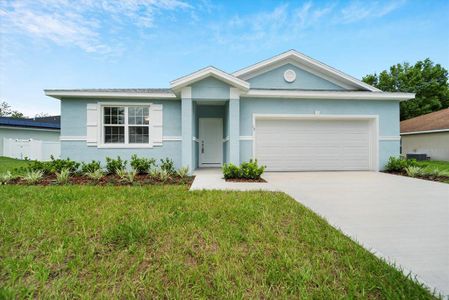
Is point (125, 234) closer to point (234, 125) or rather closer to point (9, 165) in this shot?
point (234, 125)

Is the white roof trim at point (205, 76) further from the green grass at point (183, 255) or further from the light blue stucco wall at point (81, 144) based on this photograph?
the green grass at point (183, 255)

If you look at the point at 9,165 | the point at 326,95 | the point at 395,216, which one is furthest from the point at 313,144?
the point at 9,165

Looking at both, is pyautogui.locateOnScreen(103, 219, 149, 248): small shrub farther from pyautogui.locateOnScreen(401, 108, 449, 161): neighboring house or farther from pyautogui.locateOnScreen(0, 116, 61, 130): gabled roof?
pyautogui.locateOnScreen(0, 116, 61, 130): gabled roof

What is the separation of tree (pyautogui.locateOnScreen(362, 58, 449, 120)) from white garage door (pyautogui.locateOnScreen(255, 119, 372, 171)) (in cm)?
2126

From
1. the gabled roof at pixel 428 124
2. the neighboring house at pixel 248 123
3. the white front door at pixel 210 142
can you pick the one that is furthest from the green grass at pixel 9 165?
the gabled roof at pixel 428 124

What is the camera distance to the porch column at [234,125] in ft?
26.9

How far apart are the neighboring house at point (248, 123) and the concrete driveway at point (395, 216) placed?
2644 mm

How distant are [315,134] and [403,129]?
47.8ft

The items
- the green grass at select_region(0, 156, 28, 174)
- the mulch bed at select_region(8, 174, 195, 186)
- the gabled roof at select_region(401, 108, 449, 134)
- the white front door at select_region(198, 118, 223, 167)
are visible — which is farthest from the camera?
the gabled roof at select_region(401, 108, 449, 134)

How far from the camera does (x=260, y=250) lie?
8.56ft

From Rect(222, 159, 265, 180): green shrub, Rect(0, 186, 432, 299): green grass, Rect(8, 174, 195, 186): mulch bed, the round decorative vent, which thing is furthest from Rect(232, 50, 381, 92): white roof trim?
Rect(0, 186, 432, 299): green grass

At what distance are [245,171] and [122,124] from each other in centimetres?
562

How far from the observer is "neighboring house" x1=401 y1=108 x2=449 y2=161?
583 inches

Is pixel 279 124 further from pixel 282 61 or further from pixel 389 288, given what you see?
pixel 389 288
